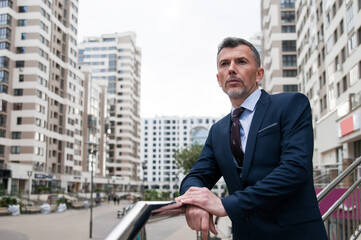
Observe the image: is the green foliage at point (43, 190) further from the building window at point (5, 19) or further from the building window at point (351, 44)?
the building window at point (351, 44)

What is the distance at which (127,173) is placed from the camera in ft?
373

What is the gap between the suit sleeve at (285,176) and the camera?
72.9 inches

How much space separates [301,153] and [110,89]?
121 meters

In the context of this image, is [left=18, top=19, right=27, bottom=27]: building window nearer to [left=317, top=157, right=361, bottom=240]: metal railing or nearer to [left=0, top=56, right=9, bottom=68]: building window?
[left=0, top=56, right=9, bottom=68]: building window

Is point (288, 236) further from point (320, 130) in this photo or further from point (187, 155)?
point (187, 155)

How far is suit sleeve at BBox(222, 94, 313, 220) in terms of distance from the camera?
185cm

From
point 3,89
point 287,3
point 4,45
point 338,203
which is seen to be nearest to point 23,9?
point 4,45

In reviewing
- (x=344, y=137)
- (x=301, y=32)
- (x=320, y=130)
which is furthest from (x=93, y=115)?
(x=344, y=137)

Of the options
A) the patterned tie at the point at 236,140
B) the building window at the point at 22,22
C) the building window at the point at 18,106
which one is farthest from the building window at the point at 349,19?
the building window at the point at 18,106

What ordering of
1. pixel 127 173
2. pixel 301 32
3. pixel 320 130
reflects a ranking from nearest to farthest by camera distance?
pixel 320 130, pixel 301 32, pixel 127 173

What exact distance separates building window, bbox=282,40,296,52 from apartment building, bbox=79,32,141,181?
63.5m

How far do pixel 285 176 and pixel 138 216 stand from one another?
81cm

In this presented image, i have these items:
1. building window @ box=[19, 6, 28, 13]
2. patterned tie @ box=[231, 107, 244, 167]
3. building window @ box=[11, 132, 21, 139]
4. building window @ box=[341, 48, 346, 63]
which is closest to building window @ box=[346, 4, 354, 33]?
building window @ box=[341, 48, 346, 63]

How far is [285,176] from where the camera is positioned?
1.88m
